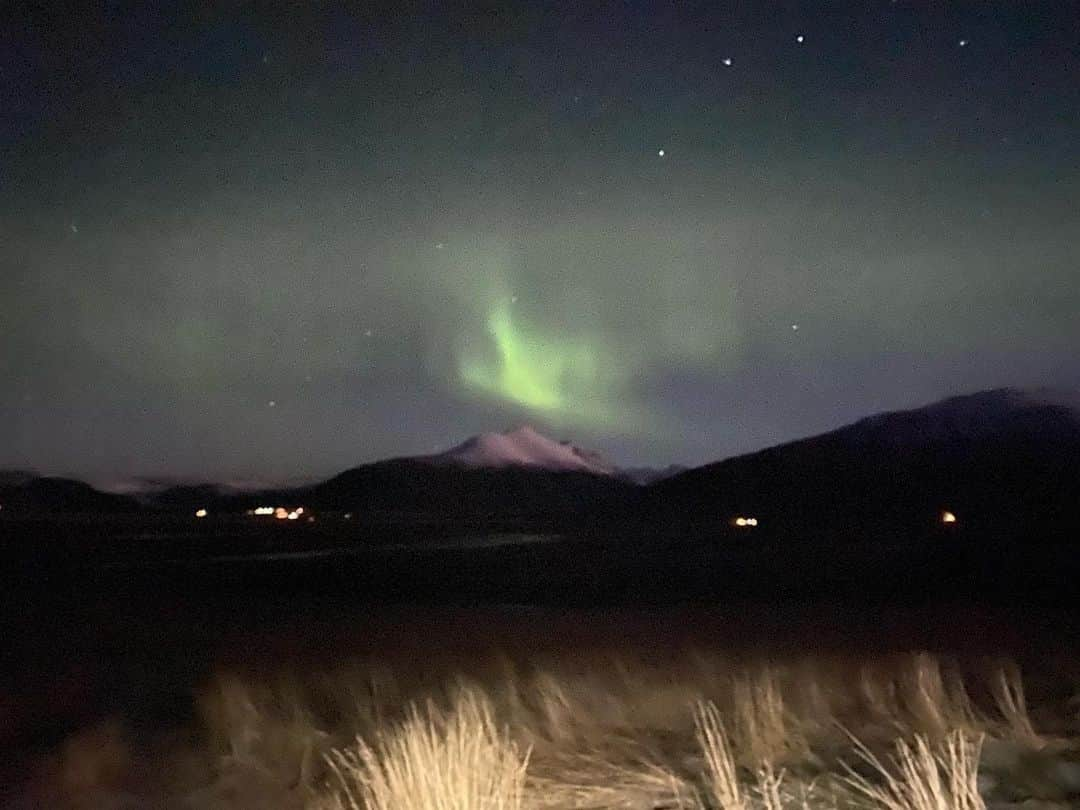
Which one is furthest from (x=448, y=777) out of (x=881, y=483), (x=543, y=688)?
(x=881, y=483)

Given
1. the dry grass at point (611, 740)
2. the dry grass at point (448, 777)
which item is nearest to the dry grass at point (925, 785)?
the dry grass at point (611, 740)

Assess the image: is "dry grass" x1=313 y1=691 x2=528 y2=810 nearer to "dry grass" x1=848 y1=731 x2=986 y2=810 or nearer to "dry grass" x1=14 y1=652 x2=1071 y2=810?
"dry grass" x1=14 y1=652 x2=1071 y2=810

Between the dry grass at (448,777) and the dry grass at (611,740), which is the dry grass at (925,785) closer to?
the dry grass at (611,740)

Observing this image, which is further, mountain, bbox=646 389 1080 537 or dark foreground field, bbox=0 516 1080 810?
mountain, bbox=646 389 1080 537

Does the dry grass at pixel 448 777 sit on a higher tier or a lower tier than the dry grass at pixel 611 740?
higher

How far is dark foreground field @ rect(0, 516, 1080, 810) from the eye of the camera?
26.6 ft

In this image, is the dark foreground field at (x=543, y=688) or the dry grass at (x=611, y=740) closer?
the dry grass at (x=611, y=740)

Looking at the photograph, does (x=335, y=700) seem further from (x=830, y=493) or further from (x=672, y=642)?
(x=830, y=493)

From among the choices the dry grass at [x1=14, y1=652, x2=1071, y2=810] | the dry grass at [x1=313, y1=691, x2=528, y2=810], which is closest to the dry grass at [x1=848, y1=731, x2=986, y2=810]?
the dry grass at [x1=14, y1=652, x2=1071, y2=810]

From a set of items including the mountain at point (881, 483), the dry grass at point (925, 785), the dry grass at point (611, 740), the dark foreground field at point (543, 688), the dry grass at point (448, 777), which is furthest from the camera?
the mountain at point (881, 483)

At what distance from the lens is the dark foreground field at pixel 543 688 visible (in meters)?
8.10

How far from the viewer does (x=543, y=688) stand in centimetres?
1309

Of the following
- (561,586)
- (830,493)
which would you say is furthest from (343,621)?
(830,493)

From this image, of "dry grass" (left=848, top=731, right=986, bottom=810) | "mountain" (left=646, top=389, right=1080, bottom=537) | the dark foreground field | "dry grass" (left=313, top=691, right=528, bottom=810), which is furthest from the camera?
"mountain" (left=646, top=389, right=1080, bottom=537)
